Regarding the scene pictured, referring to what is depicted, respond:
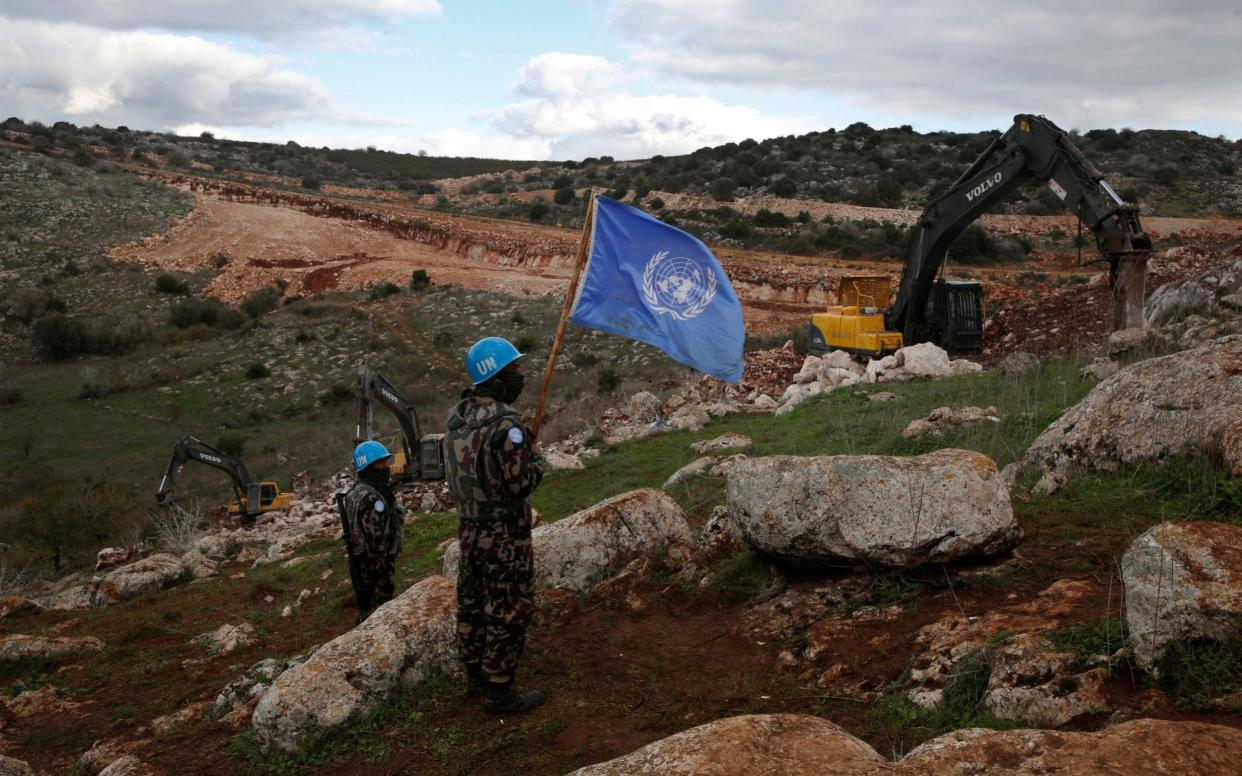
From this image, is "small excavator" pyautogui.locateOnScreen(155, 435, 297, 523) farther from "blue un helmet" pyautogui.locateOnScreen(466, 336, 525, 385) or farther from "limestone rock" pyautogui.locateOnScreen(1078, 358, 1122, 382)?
"blue un helmet" pyautogui.locateOnScreen(466, 336, 525, 385)

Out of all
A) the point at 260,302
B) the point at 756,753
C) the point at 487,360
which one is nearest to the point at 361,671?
the point at 487,360

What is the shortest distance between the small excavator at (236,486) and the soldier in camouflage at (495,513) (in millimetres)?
14240

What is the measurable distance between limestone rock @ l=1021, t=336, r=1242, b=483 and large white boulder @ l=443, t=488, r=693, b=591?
2904 millimetres

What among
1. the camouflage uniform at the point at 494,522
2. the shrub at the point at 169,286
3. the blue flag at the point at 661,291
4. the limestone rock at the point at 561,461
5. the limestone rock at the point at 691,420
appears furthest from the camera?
the shrub at the point at 169,286

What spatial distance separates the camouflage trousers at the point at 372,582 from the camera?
23.8ft

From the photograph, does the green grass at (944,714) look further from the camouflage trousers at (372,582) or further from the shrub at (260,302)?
the shrub at (260,302)

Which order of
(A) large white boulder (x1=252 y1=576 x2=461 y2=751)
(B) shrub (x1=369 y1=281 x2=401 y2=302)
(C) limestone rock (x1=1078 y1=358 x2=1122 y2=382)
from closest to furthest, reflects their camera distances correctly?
(A) large white boulder (x1=252 y1=576 x2=461 y2=751) → (C) limestone rock (x1=1078 y1=358 x2=1122 y2=382) → (B) shrub (x1=369 y1=281 x2=401 y2=302)

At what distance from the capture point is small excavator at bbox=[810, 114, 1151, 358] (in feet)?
49.5

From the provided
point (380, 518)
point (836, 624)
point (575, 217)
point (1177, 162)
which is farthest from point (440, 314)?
point (1177, 162)

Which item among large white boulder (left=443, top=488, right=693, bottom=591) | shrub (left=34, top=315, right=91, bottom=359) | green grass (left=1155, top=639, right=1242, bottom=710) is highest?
green grass (left=1155, top=639, right=1242, bottom=710)

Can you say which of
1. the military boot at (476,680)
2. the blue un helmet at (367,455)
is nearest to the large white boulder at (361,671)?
the military boot at (476,680)

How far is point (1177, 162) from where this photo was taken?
1773 inches

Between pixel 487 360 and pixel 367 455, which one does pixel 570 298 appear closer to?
pixel 487 360

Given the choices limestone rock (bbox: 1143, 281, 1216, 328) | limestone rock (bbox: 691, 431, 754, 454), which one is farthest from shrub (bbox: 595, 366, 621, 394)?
limestone rock (bbox: 1143, 281, 1216, 328)
